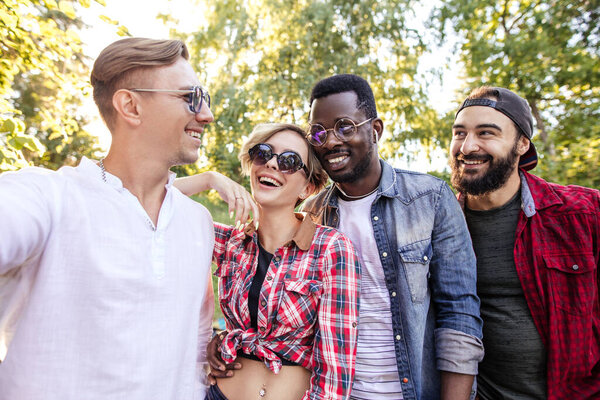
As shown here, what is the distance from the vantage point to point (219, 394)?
213 cm

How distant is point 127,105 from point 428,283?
80.8 inches

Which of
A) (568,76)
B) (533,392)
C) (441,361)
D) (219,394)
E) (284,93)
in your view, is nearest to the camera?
(219,394)

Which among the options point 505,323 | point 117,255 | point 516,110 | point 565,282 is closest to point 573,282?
point 565,282

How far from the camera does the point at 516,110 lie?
281cm

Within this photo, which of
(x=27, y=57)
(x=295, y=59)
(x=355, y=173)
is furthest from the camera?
(x=295, y=59)

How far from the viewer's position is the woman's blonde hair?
245 centimetres

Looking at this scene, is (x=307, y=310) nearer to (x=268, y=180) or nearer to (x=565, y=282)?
(x=268, y=180)

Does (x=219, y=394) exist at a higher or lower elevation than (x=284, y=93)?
lower

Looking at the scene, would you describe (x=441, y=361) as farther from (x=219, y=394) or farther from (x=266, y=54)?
(x=266, y=54)

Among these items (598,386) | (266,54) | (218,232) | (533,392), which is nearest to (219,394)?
(218,232)

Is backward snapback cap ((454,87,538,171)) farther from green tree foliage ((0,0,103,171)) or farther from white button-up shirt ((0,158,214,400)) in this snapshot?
green tree foliage ((0,0,103,171))

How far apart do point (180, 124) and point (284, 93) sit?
14.4 meters

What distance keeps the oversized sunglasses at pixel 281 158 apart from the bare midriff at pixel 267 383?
113 centimetres

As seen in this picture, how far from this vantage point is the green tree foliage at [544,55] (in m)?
13.8
